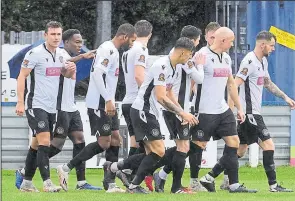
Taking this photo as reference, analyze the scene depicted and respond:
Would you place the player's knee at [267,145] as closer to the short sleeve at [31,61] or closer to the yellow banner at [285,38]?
the short sleeve at [31,61]

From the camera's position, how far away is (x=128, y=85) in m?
16.7

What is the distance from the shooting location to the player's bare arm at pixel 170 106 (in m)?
15.3

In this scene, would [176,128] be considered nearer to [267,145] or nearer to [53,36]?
[267,145]

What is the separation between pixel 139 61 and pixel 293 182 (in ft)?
13.5

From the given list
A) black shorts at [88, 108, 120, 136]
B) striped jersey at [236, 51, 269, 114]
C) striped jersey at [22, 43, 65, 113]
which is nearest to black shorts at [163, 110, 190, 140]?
black shorts at [88, 108, 120, 136]

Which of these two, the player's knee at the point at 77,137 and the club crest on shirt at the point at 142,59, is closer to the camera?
the club crest on shirt at the point at 142,59

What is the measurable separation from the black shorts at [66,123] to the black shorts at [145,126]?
126cm

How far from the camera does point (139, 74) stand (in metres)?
16.3

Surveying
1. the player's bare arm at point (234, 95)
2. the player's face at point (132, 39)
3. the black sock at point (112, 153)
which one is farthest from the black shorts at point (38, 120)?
the player's bare arm at point (234, 95)

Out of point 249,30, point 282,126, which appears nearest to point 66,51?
point 282,126

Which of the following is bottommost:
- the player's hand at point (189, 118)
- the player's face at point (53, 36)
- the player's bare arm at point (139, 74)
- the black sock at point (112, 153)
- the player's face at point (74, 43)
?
the black sock at point (112, 153)

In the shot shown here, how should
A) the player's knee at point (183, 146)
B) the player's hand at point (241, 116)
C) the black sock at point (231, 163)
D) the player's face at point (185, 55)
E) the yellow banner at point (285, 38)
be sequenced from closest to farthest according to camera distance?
the player's face at point (185, 55), the player's knee at point (183, 146), the black sock at point (231, 163), the player's hand at point (241, 116), the yellow banner at point (285, 38)

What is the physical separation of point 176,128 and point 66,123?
1523 millimetres

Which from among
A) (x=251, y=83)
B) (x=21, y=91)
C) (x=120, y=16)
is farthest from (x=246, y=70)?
(x=120, y=16)
